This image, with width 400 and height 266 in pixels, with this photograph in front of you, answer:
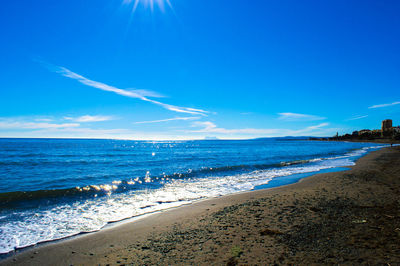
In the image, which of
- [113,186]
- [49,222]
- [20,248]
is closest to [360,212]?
[20,248]

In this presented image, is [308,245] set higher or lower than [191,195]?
higher

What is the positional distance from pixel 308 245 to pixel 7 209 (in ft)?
Answer: 42.3

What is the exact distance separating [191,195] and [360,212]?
8.10 m

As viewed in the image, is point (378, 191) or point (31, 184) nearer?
point (378, 191)

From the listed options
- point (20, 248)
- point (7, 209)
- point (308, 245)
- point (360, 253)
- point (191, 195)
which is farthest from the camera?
point (191, 195)

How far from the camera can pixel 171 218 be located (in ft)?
25.6

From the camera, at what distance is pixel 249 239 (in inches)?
207

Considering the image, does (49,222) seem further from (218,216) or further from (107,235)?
(218,216)

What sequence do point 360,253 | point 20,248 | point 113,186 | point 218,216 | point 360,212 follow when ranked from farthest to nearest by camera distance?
point 113,186
point 218,216
point 360,212
point 20,248
point 360,253

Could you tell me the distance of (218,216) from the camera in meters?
7.34

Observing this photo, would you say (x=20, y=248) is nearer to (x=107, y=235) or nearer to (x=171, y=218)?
(x=107, y=235)

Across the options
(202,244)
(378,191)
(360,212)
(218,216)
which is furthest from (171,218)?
(378,191)

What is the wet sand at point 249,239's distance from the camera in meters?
4.34

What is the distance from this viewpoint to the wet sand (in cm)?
434
